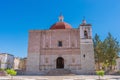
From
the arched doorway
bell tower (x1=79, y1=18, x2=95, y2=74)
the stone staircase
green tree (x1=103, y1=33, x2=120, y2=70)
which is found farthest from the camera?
green tree (x1=103, y1=33, x2=120, y2=70)

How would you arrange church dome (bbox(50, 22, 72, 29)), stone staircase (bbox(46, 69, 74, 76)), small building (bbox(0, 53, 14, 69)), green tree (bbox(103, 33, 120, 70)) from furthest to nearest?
small building (bbox(0, 53, 14, 69)) → green tree (bbox(103, 33, 120, 70)) → church dome (bbox(50, 22, 72, 29)) → stone staircase (bbox(46, 69, 74, 76))

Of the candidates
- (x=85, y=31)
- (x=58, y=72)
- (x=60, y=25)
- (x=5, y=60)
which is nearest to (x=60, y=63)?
(x=58, y=72)

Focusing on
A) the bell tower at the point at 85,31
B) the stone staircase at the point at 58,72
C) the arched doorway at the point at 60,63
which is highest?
the bell tower at the point at 85,31

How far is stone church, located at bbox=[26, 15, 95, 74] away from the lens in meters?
27.5

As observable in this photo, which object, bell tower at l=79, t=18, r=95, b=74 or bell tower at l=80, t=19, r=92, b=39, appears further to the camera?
bell tower at l=80, t=19, r=92, b=39

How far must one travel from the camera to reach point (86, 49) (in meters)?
27.8

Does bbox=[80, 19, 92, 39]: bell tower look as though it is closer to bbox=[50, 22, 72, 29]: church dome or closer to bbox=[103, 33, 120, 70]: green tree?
bbox=[50, 22, 72, 29]: church dome

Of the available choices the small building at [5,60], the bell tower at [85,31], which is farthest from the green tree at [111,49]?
the small building at [5,60]

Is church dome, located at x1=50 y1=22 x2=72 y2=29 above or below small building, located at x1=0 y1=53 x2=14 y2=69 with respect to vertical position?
above

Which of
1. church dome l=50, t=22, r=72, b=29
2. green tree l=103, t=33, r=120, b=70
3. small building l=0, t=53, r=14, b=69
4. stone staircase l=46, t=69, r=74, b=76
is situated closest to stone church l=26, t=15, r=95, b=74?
church dome l=50, t=22, r=72, b=29

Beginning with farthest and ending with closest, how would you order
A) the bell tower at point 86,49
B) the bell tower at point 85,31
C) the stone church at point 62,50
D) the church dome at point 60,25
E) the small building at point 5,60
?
the small building at point 5,60 < the church dome at point 60,25 < the bell tower at point 85,31 < the stone church at point 62,50 < the bell tower at point 86,49

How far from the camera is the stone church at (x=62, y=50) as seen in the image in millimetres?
27500

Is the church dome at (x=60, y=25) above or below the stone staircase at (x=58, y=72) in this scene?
above

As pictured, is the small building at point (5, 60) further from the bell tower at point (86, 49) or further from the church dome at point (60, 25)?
the bell tower at point (86, 49)
